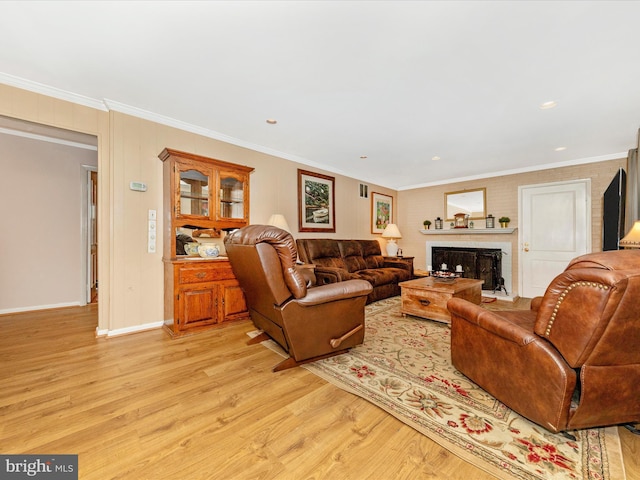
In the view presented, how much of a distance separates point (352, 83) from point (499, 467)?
9.38 ft

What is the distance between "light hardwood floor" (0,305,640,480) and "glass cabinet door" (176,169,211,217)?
1.60 m

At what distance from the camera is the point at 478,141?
12.7 ft

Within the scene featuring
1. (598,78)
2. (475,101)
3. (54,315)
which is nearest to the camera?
(598,78)

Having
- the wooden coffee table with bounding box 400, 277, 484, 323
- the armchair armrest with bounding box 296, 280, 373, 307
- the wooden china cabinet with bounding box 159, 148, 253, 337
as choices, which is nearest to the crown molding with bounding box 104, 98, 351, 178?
the wooden china cabinet with bounding box 159, 148, 253, 337

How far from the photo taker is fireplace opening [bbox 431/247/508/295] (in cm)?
523

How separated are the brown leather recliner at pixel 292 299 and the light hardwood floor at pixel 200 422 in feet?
0.91

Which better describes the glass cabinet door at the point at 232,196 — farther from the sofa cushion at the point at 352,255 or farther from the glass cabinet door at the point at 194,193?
the sofa cushion at the point at 352,255

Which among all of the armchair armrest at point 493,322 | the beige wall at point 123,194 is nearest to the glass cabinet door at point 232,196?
the beige wall at point 123,194

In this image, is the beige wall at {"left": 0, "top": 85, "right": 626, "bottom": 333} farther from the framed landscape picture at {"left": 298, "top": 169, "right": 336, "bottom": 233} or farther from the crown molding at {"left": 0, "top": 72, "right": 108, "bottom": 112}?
the framed landscape picture at {"left": 298, "top": 169, "right": 336, "bottom": 233}

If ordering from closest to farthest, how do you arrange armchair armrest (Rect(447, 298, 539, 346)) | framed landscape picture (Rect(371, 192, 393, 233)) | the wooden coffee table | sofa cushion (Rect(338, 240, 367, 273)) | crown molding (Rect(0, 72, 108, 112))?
armchair armrest (Rect(447, 298, 539, 346)), crown molding (Rect(0, 72, 108, 112)), the wooden coffee table, sofa cushion (Rect(338, 240, 367, 273)), framed landscape picture (Rect(371, 192, 393, 233))

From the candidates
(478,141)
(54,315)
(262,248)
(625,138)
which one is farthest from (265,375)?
(625,138)

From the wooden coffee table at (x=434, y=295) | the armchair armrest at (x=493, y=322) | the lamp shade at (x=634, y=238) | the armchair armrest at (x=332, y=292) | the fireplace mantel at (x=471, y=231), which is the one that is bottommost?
the wooden coffee table at (x=434, y=295)

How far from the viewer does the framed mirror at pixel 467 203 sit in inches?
224

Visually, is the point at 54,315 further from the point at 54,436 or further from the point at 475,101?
the point at 475,101
